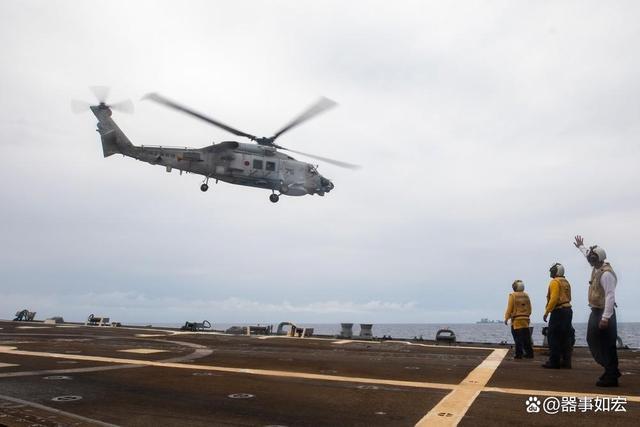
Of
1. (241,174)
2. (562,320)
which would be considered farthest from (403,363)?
(241,174)

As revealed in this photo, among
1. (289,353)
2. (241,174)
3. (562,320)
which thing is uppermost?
(241,174)

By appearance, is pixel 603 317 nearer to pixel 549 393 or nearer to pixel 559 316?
pixel 549 393

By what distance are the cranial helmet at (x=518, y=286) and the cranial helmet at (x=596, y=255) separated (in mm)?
5648

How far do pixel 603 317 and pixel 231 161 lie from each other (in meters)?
24.7

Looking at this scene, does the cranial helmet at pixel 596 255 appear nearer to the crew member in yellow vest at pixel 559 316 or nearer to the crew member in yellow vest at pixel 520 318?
the crew member in yellow vest at pixel 559 316

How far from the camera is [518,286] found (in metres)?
14.1

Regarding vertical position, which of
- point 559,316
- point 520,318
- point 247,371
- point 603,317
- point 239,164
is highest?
point 239,164

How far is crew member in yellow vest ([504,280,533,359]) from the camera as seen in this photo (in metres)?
13.4

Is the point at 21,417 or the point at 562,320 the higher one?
the point at 562,320

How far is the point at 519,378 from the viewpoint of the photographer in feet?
28.1

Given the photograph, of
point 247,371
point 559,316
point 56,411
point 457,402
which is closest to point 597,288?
Answer: point 559,316

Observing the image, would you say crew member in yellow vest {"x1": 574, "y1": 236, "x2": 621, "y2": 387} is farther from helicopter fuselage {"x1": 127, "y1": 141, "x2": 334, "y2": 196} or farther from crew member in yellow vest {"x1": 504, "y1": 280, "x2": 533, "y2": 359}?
helicopter fuselage {"x1": 127, "y1": 141, "x2": 334, "y2": 196}

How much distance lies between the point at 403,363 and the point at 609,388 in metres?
4.38

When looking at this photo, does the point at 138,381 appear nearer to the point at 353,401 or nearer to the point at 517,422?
the point at 353,401
